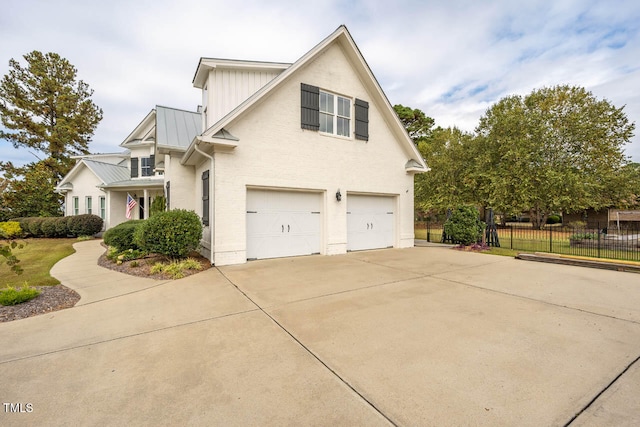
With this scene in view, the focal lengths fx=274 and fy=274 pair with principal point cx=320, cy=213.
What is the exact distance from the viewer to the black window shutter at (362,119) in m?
10.5

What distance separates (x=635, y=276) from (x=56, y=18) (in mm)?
17767

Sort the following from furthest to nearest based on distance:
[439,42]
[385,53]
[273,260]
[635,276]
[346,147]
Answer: [385,53], [439,42], [346,147], [273,260], [635,276]

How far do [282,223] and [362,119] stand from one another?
5.12m

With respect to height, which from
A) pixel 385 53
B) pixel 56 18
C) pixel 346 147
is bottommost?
pixel 346 147

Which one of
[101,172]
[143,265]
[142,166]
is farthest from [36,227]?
[143,265]

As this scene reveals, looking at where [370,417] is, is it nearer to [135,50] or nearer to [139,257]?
[139,257]

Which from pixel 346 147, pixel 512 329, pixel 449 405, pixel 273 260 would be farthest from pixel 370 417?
pixel 346 147

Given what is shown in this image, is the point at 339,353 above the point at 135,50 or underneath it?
underneath

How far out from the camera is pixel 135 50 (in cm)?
1112

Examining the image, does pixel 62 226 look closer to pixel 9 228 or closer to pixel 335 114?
pixel 9 228

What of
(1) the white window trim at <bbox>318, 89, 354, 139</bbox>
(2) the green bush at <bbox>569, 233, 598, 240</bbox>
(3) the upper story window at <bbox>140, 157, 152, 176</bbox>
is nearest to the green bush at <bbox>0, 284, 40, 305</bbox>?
(1) the white window trim at <bbox>318, 89, 354, 139</bbox>

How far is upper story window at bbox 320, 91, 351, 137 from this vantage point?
9.82 metres

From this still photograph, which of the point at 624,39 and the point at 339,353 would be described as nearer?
the point at 339,353

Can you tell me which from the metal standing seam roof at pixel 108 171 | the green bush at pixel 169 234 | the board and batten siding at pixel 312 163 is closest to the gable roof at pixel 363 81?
the board and batten siding at pixel 312 163
